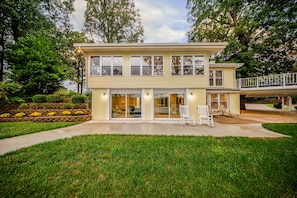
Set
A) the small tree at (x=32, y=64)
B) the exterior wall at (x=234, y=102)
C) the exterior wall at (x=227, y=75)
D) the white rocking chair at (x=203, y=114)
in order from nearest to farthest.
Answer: the white rocking chair at (x=203, y=114) → the small tree at (x=32, y=64) → the exterior wall at (x=234, y=102) → the exterior wall at (x=227, y=75)

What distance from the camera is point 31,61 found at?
10.9 meters

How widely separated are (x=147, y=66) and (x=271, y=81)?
1192cm

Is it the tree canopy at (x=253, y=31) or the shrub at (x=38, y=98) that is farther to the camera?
the tree canopy at (x=253, y=31)

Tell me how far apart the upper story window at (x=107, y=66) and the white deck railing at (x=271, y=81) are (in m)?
12.7

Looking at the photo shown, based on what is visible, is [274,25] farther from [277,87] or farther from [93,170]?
A: [93,170]

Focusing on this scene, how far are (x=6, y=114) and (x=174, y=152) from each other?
11.2 meters

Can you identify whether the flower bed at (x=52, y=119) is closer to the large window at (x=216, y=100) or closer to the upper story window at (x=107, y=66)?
the upper story window at (x=107, y=66)

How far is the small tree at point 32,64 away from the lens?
10641 mm

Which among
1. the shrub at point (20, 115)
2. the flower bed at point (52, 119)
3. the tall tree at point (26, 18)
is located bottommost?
the flower bed at point (52, 119)

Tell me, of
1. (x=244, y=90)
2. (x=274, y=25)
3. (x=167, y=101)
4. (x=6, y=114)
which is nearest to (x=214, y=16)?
(x=274, y=25)

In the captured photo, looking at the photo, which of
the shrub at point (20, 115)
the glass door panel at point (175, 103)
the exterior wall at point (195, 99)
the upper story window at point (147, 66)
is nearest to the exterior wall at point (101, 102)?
the upper story window at point (147, 66)

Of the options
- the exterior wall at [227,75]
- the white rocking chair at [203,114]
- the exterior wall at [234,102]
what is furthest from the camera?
the exterior wall at [227,75]

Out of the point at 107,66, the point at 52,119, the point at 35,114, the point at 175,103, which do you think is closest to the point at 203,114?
the point at 175,103

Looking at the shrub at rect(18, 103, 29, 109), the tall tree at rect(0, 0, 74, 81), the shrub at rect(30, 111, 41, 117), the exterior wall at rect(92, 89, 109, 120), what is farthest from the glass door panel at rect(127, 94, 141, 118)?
the tall tree at rect(0, 0, 74, 81)
